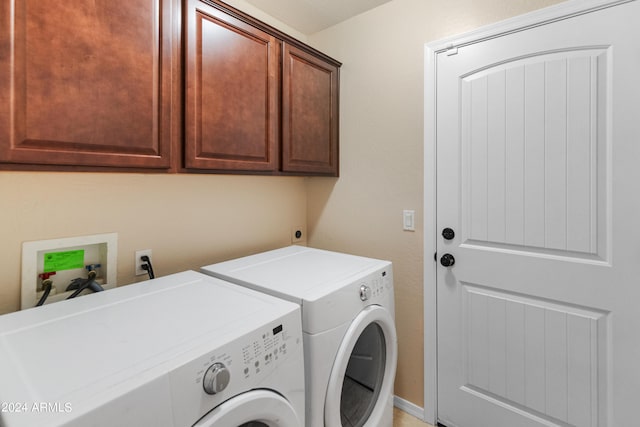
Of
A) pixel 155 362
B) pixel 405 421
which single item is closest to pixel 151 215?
pixel 155 362

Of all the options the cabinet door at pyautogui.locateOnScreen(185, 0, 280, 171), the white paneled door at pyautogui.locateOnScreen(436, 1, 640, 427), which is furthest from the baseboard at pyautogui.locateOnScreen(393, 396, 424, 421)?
the cabinet door at pyautogui.locateOnScreen(185, 0, 280, 171)

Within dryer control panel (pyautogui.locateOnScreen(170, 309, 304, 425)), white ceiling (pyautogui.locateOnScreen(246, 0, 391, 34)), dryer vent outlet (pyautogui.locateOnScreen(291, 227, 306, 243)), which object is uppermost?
white ceiling (pyautogui.locateOnScreen(246, 0, 391, 34))

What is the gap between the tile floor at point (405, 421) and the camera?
177cm

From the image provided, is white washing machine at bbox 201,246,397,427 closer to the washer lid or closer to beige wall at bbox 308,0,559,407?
the washer lid

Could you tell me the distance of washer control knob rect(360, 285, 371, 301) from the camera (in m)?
1.34

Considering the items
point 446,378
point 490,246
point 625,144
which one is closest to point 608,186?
point 625,144

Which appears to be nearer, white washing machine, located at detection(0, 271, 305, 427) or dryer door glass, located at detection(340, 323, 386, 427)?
white washing machine, located at detection(0, 271, 305, 427)

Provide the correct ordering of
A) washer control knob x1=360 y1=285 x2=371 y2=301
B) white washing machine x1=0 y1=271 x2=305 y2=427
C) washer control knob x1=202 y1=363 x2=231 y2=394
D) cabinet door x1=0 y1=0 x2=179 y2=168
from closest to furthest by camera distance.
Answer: white washing machine x1=0 y1=271 x2=305 y2=427 → washer control knob x1=202 y1=363 x2=231 y2=394 → cabinet door x1=0 y1=0 x2=179 y2=168 → washer control knob x1=360 y1=285 x2=371 y2=301

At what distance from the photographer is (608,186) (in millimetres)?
1291

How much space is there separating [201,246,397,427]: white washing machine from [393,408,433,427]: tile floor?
0.25 meters

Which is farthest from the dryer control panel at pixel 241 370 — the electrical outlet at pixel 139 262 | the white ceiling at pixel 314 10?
the white ceiling at pixel 314 10

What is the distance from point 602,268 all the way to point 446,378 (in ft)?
3.04

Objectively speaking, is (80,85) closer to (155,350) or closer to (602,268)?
(155,350)

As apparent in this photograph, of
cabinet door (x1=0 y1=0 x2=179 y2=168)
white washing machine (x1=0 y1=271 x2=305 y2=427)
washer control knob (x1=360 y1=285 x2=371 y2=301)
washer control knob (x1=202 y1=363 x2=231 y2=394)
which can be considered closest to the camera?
white washing machine (x1=0 y1=271 x2=305 y2=427)
